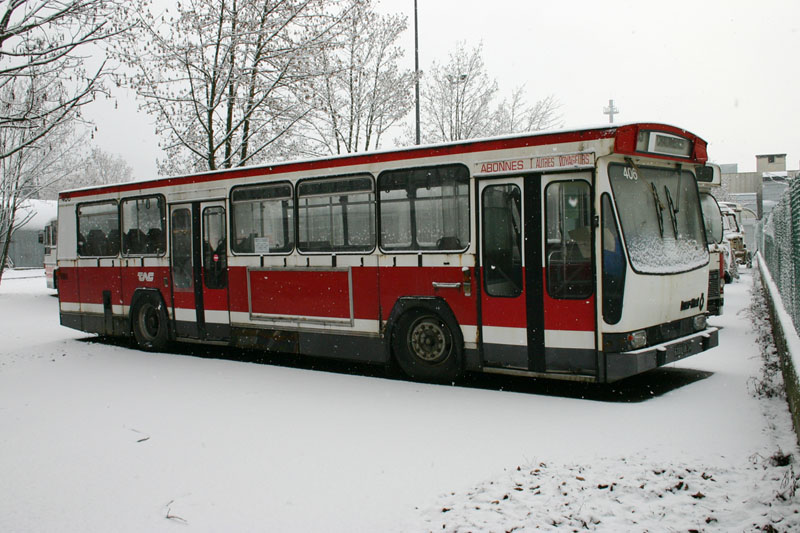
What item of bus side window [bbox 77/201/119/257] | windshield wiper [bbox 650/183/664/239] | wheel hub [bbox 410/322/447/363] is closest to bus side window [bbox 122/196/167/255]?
bus side window [bbox 77/201/119/257]

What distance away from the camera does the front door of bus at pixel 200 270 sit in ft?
38.8

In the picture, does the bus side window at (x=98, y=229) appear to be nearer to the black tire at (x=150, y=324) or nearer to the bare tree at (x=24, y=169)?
the black tire at (x=150, y=324)

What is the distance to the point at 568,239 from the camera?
8023 millimetres

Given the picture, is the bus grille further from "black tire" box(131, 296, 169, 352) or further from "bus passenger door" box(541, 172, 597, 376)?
"black tire" box(131, 296, 169, 352)

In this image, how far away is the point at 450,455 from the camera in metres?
6.04

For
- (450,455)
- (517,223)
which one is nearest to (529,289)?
(517,223)

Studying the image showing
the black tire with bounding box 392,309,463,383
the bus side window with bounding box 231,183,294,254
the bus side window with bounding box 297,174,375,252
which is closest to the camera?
the black tire with bounding box 392,309,463,383

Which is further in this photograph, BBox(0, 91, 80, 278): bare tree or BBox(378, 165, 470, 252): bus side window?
BBox(0, 91, 80, 278): bare tree

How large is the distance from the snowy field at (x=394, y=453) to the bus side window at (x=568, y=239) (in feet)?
4.16

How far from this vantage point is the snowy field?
4.67 m

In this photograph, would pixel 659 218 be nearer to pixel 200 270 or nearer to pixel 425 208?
pixel 425 208

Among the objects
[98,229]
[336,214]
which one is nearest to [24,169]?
[98,229]

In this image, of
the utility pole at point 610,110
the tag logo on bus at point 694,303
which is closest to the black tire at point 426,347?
the tag logo on bus at point 694,303

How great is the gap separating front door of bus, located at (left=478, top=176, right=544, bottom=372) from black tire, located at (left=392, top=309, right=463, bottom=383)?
52 centimetres
